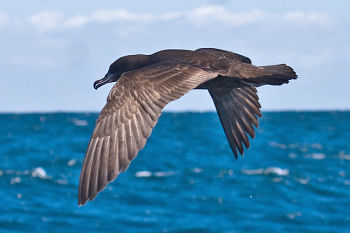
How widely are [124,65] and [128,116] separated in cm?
133

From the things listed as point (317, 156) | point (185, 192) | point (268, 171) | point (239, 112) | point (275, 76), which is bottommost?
point (185, 192)

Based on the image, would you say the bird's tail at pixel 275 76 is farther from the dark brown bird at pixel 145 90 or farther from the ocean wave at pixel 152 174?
the ocean wave at pixel 152 174

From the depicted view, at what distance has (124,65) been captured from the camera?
742cm

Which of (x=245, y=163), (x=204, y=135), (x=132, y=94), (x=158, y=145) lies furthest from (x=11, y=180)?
(x=204, y=135)

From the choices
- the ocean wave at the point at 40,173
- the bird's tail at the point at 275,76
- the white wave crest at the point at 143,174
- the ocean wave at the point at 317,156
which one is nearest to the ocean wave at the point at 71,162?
the ocean wave at the point at 40,173

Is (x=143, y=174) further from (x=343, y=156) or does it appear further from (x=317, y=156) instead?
(x=343, y=156)

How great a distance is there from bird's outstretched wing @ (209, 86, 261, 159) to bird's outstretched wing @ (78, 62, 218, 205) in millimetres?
1317

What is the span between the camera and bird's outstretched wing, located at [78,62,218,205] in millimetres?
5762

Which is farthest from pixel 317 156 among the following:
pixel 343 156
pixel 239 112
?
pixel 239 112

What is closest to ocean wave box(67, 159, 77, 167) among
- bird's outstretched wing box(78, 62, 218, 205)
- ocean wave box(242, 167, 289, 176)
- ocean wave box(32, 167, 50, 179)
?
ocean wave box(32, 167, 50, 179)

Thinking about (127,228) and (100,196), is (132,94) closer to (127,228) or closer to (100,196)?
(127,228)

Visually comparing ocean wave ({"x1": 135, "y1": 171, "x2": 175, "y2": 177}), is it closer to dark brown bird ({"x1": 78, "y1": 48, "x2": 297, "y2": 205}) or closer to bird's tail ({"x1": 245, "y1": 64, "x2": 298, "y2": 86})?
dark brown bird ({"x1": 78, "y1": 48, "x2": 297, "y2": 205})

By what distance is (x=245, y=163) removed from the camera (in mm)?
22750

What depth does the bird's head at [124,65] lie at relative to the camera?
24.2 feet
